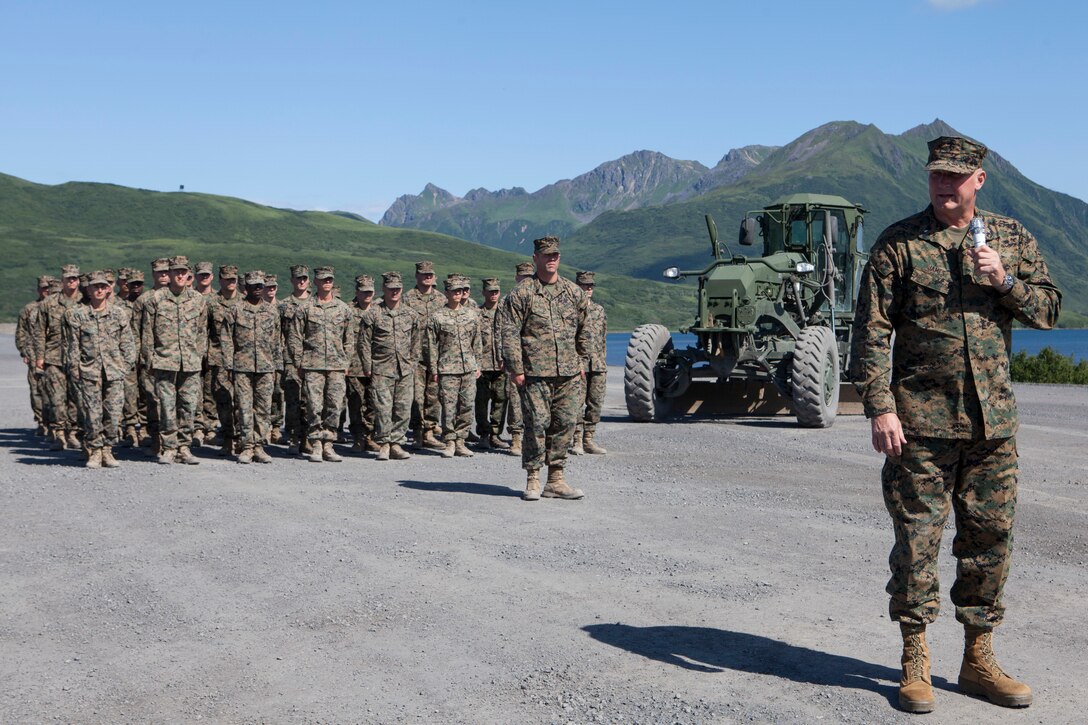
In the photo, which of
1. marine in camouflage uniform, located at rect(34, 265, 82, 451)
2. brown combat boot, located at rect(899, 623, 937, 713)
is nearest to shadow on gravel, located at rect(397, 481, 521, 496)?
marine in camouflage uniform, located at rect(34, 265, 82, 451)

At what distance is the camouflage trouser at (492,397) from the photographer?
1379 centimetres

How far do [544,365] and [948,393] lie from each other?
17.2 feet

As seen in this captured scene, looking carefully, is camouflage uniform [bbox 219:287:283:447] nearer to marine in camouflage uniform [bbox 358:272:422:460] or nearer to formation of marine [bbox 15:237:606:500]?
formation of marine [bbox 15:237:606:500]

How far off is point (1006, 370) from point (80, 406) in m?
9.74

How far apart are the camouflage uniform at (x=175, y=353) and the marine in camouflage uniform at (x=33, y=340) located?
2805 millimetres

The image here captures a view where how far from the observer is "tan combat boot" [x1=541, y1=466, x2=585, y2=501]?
9.77 m

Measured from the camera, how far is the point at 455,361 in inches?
512

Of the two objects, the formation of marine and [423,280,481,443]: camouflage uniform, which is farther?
[423,280,481,443]: camouflage uniform

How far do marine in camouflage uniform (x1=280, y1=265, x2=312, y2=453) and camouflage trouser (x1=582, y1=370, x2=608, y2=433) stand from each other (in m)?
3.02

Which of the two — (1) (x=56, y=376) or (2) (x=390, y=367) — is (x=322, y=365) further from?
(1) (x=56, y=376)

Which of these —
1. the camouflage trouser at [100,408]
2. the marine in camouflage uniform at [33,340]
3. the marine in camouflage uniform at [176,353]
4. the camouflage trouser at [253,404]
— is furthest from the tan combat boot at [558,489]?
the marine in camouflage uniform at [33,340]

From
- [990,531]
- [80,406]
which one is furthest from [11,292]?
[990,531]

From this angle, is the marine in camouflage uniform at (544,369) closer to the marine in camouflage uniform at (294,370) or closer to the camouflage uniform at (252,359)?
the camouflage uniform at (252,359)

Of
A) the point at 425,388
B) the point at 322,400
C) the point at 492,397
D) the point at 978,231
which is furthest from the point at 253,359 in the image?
the point at 978,231
